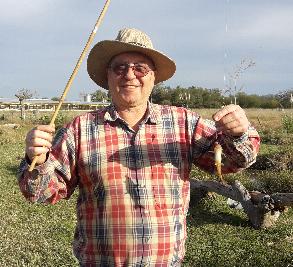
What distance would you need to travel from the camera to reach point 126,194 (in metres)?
3.06

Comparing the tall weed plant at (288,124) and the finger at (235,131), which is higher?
the finger at (235,131)

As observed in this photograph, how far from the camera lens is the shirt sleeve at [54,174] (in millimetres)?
2898

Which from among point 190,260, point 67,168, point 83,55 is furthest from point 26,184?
point 190,260

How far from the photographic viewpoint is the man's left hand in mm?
2746

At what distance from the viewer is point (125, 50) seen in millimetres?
3258

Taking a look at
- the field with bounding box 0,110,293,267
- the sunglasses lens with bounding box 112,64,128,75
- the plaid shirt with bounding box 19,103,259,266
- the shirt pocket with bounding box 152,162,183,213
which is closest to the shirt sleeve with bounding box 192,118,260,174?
the plaid shirt with bounding box 19,103,259,266

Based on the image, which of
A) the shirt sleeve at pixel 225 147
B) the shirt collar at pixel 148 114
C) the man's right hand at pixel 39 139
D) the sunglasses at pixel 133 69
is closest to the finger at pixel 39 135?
the man's right hand at pixel 39 139

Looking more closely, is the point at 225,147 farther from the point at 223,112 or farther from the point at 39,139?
the point at 39,139

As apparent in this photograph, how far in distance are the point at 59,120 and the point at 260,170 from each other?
18336mm

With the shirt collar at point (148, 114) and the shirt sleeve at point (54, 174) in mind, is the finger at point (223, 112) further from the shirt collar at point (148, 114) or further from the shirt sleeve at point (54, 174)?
the shirt sleeve at point (54, 174)

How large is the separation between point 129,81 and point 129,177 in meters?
0.57

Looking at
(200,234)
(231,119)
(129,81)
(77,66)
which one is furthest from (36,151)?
(200,234)

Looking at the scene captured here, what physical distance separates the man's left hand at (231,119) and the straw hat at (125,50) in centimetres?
71

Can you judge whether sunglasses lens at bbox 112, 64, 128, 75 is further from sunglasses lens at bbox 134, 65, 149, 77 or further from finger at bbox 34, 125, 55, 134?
finger at bbox 34, 125, 55, 134
